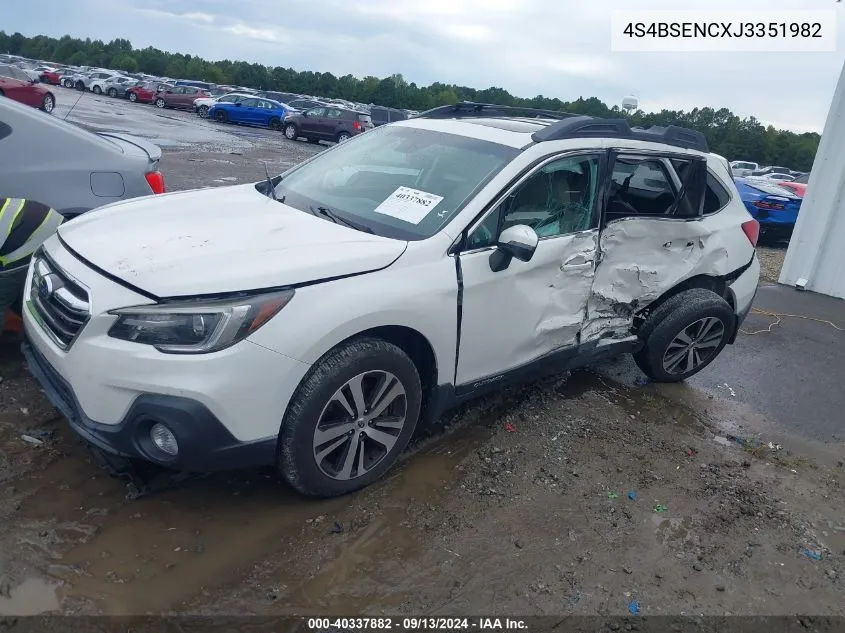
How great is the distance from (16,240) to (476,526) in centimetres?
296

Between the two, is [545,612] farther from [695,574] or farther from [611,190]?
[611,190]

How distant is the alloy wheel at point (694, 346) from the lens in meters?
4.68


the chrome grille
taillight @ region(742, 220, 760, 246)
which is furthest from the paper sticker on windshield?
taillight @ region(742, 220, 760, 246)

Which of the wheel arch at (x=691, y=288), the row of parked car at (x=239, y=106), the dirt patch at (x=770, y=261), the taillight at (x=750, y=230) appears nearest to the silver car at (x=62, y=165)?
the wheel arch at (x=691, y=288)

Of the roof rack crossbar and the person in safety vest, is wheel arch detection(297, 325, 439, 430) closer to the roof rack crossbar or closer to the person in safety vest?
the roof rack crossbar

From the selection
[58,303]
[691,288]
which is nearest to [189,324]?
[58,303]

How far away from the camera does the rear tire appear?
2638 cm

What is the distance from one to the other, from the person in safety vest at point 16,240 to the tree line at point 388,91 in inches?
1370

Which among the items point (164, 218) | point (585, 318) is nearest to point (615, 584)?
point (585, 318)

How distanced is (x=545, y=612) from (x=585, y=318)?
1.93 metres

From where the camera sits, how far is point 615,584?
2.84 meters

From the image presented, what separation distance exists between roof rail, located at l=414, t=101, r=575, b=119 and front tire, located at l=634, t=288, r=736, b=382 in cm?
152

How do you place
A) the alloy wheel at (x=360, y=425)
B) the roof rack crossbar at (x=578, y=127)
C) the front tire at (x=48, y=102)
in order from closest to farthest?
the alloy wheel at (x=360, y=425), the roof rack crossbar at (x=578, y=127), the front tire at (x=48, y=102)

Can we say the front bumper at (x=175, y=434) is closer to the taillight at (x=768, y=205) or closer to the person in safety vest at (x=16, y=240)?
the person in safety vest at (x=16, y=240)
